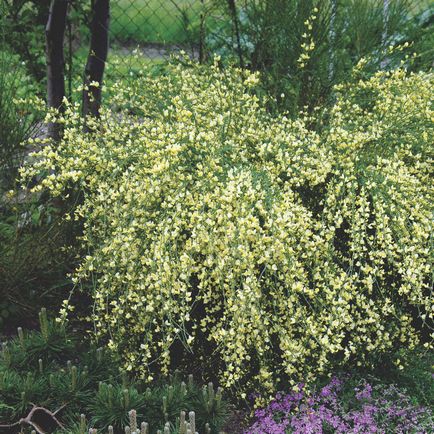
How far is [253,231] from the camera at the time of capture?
2.46 meters

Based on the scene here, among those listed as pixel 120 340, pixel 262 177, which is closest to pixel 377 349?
pixel 262 177

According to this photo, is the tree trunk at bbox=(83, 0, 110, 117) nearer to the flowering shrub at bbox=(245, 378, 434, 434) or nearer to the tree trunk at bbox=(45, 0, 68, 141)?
the tree trunk at bbox=(45, 0, 68, 141)

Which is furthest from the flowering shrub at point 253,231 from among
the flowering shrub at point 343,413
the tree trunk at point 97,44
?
the tree trunk at point 97,44

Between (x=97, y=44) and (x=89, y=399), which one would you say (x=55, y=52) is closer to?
(x=97, y=44)

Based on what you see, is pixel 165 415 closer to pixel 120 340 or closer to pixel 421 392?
pixel 120 340

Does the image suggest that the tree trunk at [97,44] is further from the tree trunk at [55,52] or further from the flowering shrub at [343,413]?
the flowering shrub at [343,413]

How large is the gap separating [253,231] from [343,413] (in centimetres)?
80

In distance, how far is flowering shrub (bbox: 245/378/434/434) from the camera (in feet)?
8.74

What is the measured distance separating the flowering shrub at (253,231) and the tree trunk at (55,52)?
1018 mm

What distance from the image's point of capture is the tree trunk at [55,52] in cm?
409

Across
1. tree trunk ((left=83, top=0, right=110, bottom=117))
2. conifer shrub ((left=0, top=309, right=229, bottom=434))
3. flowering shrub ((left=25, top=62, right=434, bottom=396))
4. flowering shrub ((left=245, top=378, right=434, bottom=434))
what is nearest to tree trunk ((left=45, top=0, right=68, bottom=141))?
tree trunk ((left=83, top=0, right=110, bottom=117))

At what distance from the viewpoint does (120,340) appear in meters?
2.82

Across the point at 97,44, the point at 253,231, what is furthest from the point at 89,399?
the point at 97,44

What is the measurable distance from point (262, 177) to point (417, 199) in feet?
2.08
